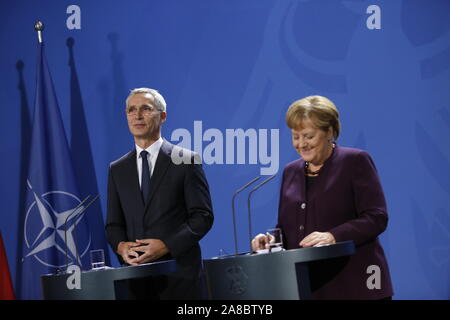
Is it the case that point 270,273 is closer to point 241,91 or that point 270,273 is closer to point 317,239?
point 317,239

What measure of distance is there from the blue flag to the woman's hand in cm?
203

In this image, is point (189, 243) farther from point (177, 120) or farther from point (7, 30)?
point (7, 30)

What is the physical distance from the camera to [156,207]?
3365mm

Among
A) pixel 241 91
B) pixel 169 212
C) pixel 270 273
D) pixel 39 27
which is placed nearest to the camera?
pixel 270 273

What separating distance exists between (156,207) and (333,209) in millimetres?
1011

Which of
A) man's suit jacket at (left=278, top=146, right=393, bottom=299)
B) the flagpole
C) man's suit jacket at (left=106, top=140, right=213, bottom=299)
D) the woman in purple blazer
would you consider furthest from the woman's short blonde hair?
the flagpole

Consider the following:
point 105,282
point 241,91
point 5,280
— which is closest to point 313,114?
point 105,282

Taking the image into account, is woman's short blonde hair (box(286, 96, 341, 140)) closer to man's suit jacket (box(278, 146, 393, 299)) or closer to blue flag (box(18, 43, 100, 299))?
man's suit jacket (box(278, 146, 393, 299))

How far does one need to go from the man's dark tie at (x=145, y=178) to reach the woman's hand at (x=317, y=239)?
1105 mm

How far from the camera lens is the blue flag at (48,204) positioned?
421 centimetres

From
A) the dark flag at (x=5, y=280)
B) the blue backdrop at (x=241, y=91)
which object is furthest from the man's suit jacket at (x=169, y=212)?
the dark flag at (x=5, y=280)

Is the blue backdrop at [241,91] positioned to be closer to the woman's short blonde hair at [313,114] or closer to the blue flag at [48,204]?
the blue flag at [48,204]

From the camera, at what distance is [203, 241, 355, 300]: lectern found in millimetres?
2385

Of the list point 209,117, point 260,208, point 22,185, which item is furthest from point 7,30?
point 260,208
